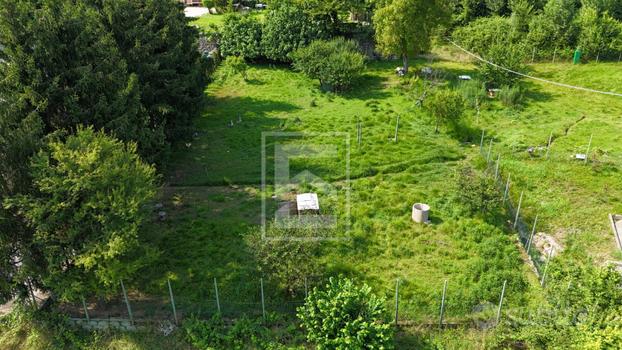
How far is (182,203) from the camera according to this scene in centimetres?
1938

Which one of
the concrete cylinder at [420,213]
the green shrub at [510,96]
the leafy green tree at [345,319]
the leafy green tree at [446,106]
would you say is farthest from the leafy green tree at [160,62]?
the green shrub at [510,96]

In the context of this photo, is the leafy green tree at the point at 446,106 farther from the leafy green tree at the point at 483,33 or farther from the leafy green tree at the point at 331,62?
the leafy green tree at the point at 483,33

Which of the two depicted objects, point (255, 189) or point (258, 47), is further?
point (258, 47)

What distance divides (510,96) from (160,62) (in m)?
20.1

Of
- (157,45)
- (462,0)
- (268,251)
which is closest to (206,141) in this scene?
(157,45)

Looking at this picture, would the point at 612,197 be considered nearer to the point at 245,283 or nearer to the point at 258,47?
the point at 245,283

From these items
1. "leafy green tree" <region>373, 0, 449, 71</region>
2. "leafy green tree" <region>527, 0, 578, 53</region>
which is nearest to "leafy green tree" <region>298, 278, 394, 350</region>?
"leafy green tree" <region>373, 0, 449, 71</region>

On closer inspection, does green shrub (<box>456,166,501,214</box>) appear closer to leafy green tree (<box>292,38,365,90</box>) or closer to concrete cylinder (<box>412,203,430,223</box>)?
concrete cylinder (<box>412,203,430,223</box>)

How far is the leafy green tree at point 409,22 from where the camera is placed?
30.1m

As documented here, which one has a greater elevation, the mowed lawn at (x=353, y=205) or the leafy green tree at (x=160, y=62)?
the leafy green tree at (x=160, y=62)

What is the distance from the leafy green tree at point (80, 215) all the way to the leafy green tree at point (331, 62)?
19570 millimetres

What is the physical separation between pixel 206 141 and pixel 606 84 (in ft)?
88.2

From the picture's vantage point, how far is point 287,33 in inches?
1377

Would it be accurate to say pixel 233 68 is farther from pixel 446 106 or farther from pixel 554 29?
pixel 554 29
